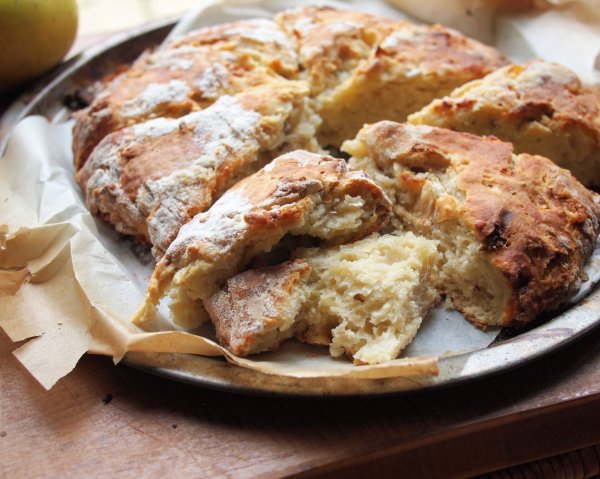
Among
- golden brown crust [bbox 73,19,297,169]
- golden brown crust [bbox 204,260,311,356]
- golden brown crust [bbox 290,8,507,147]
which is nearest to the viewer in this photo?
golden brown crust [bbox 204,260,311,356]

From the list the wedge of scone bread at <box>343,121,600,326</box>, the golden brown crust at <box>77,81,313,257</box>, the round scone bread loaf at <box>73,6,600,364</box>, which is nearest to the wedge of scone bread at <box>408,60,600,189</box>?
the round scone bread loaf at <box>73,6,600,364</box>

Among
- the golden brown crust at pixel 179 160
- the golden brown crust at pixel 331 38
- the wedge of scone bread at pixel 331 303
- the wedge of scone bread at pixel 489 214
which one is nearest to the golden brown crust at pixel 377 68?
the golden brown crust at pixel 331 38

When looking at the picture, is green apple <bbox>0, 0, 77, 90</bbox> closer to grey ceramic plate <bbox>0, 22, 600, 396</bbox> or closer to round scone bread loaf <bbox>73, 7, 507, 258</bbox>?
round scone bread loaf <bbox>73, 7, 507, 258</bbox>

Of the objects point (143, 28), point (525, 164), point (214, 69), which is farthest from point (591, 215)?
point (143, 28)

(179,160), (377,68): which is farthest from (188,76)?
(377,68)

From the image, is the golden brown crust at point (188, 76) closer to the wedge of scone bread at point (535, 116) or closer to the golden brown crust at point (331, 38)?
the golden brown crust at point (331, 38)

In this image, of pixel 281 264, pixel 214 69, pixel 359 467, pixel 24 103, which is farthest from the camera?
pixel 24 103

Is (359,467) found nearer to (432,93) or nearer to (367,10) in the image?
(432,93)

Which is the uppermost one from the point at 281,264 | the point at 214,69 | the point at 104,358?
the point at 214,69
